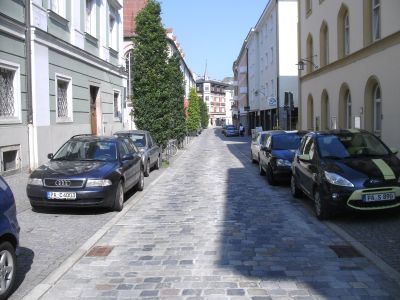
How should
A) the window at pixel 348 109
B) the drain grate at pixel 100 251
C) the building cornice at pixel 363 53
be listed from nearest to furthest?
the drain grate at pixel 100 251 < the building cornice at pixel 363 53 < the window at pixel 348 109

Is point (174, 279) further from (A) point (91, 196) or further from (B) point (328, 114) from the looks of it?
(B) point (328, 114)

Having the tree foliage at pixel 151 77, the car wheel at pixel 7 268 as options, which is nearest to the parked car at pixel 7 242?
the car wheel at pixel 7 268

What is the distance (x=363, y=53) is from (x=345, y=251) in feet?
39.3

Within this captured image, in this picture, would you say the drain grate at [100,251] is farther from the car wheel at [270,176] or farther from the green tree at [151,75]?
the green tree at [151,75]

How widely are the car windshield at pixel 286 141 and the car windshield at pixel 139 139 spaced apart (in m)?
4.95

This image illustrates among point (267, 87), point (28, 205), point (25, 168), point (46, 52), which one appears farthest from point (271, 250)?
point (267, 87)

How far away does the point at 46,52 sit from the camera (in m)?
15.0

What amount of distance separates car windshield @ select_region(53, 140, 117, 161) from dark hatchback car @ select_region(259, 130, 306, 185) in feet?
15.9

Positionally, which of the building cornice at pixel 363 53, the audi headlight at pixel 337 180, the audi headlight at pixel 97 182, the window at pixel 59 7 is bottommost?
the audi headlight at pixel 97 182

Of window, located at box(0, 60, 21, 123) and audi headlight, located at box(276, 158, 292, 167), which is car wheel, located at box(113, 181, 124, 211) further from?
audi headlight, located at box(276, 158, 292, 167)

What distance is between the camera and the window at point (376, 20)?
16.0m

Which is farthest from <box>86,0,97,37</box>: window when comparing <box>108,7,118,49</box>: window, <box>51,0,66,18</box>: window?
<box>51,0,66,18</box>: window

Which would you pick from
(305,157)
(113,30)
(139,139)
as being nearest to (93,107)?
(139,139)

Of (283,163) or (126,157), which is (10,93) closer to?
(126,157)
